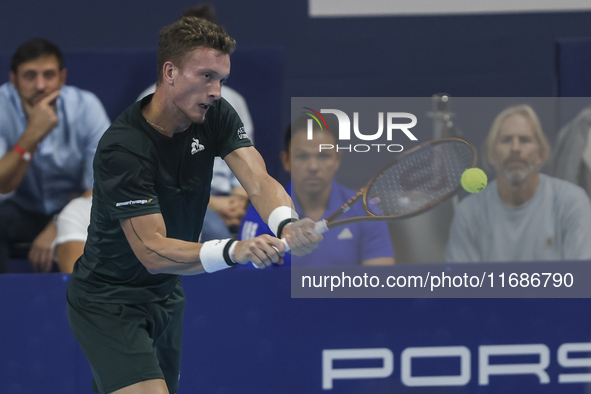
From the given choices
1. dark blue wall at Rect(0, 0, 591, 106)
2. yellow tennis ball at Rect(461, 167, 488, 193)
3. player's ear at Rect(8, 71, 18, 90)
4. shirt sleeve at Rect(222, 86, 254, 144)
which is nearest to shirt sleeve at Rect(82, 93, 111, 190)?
player's ear at Rect(8, 71, 18, 90)

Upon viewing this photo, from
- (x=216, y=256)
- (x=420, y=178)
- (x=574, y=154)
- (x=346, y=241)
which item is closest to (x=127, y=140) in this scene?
(x=216, y=256)

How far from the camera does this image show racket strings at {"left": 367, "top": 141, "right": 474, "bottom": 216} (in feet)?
10.4

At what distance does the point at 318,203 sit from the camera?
371 cm

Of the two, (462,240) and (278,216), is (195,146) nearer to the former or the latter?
(278,216)

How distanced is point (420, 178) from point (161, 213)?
4.65 ft

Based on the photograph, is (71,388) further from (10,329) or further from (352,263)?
(352,263)

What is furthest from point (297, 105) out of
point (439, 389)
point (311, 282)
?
point (439, 389)

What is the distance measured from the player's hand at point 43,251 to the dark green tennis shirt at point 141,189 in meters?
1.35

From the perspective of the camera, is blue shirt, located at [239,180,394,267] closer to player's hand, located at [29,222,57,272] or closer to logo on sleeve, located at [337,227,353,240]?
logo on sleeve, located at [337,227,353,240]

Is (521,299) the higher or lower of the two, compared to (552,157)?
lower

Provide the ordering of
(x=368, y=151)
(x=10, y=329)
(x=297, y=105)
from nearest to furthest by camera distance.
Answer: (x=10, y=329) → (x=368, y=151) → (x=297, y=105)

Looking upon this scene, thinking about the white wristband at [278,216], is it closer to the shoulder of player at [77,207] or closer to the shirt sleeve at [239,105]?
the shoulder of player at [77,207]

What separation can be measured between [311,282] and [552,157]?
5.06 feet

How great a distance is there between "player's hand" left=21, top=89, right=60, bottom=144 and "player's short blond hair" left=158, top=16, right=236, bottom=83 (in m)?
2.21
